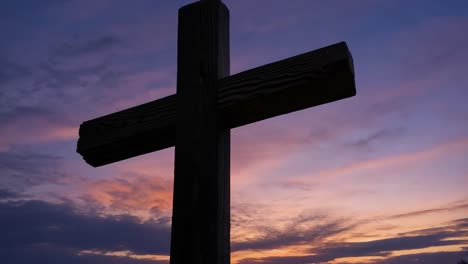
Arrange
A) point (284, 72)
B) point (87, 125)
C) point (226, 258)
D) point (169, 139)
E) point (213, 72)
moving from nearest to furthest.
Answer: point (226, 258)
point (284, 72)
point (213, 72)
point (169, 139)
point (87, 125)

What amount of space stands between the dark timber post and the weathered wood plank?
0.08 metres

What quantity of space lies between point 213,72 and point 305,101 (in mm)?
426

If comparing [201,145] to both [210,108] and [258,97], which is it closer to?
[210,108]

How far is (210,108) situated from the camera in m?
2.03

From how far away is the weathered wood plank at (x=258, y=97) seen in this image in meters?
1.90

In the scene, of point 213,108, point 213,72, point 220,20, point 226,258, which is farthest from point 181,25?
point 226,258

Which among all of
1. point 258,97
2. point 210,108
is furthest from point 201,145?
point 258,97

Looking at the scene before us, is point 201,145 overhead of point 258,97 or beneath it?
beneath

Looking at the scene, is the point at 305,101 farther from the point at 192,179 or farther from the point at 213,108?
the point at 192,179

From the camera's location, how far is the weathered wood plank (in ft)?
6.22

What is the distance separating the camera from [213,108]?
6.67 feet

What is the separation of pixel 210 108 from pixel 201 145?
0.17 meters

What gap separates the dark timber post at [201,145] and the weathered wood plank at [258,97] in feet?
0.26

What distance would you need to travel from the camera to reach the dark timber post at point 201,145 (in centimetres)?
186
